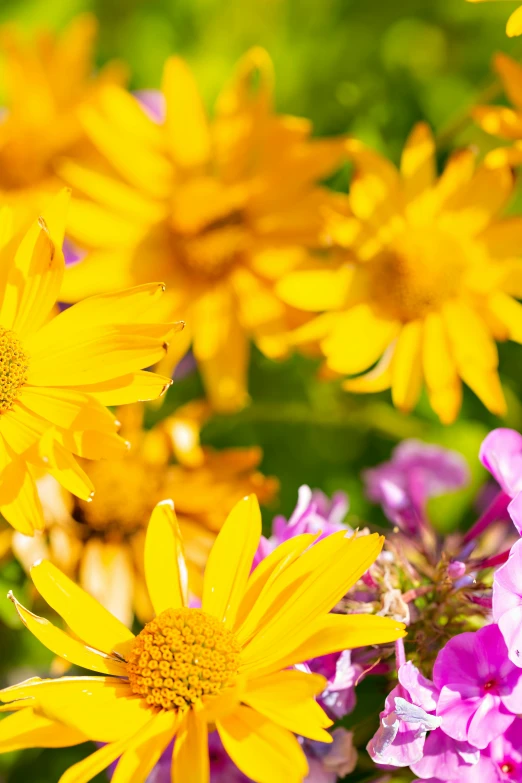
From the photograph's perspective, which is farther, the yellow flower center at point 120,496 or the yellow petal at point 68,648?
the yellow flower center at point 120,496

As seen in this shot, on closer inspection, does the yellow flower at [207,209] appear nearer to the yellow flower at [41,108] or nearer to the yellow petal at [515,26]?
the yellow flower at [41,108]

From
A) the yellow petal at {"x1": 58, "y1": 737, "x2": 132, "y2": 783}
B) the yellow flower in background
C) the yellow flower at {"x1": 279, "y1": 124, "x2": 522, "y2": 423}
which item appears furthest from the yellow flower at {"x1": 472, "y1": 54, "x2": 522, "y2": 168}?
the yellow petal at {"x1": 58, "y1": 737, "x2": 132, "y2": 783}

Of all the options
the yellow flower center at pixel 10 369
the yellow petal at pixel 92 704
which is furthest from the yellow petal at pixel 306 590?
the yellow flower center at pixel 10 369

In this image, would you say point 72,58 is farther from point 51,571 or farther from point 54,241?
point 51,571

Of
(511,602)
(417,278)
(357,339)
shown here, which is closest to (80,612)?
(511,602)

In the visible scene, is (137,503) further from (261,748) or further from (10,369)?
(261,748)

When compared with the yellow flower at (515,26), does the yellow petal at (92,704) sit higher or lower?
lower

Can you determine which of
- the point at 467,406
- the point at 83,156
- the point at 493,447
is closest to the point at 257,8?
the point at 83,156
